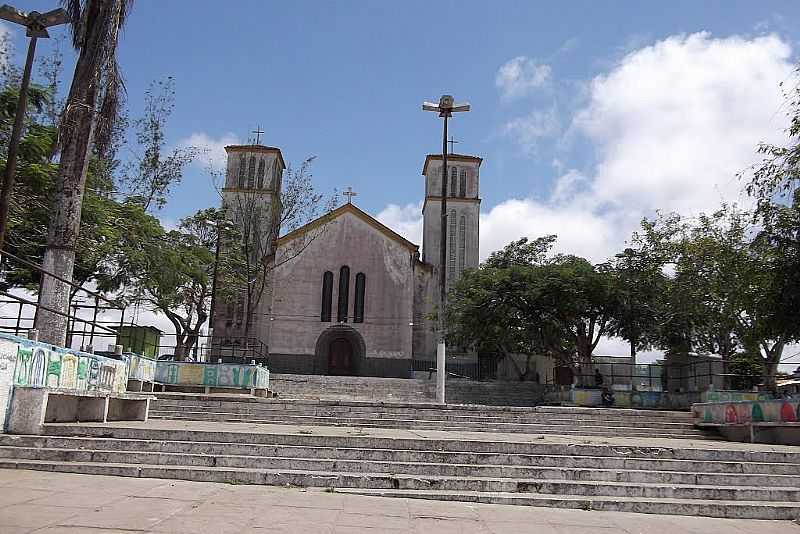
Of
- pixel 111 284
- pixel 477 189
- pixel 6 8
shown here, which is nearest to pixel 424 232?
pixel 477 189

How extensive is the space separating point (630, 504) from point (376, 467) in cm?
253

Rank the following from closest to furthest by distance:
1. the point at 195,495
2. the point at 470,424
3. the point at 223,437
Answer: the point at 195,495 < the point at 223,437 < the point at 470,424

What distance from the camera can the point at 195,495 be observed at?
5535 mm

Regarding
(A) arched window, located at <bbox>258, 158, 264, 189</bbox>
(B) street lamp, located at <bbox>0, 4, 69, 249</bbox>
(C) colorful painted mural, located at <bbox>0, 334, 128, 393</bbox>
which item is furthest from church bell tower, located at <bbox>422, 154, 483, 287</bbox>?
(B) street lamp, located at <bbox>0, 4, 69, 249</bbox>

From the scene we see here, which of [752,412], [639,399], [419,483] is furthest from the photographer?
[639,399]

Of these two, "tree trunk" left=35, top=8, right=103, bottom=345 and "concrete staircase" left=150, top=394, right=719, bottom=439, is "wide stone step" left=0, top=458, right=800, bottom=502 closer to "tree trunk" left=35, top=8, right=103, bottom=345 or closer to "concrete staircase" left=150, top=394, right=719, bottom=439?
"tree trunk" left=35, top=8, right=103, bottom=345

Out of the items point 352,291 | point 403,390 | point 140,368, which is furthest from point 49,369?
point 352,291

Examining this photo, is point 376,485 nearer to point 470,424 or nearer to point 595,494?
point 595,494

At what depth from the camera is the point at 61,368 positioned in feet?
30.9

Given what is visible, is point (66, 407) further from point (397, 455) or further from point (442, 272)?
point (442, 272)

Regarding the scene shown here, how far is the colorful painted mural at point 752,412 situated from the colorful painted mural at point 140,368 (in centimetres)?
1326

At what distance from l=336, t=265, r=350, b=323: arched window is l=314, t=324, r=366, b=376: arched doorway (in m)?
0.66

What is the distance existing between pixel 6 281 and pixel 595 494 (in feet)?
63.8

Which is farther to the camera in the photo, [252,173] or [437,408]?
[252,173]
